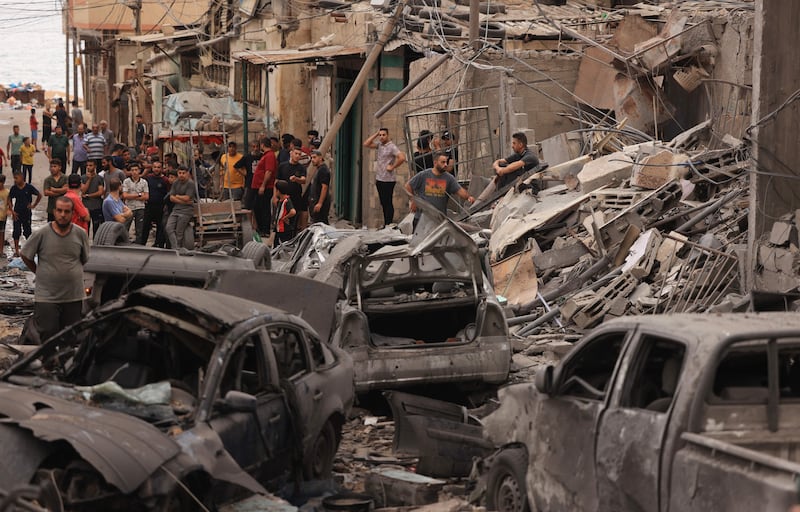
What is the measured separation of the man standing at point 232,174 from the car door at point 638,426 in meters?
16.6

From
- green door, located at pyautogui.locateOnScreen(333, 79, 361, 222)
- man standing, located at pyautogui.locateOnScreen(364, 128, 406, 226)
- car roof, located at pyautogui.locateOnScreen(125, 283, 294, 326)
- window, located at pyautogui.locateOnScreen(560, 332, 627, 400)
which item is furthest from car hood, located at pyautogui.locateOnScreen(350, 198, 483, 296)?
green door, located at pyautogui.locateOnScreen(333, 79, 361, 222)

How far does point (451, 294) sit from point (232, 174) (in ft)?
39.3

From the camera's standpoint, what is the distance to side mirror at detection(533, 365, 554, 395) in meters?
7.10

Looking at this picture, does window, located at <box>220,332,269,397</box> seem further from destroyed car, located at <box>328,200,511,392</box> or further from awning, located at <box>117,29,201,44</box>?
awning, located at <box>117,29,201,44</box>

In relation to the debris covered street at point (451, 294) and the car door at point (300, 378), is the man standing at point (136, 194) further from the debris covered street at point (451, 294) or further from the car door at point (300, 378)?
the car door at point (300, 378)

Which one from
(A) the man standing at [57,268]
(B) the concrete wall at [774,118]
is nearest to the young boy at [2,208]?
(A) the man standing at [57,268]

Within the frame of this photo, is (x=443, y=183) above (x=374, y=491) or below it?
above

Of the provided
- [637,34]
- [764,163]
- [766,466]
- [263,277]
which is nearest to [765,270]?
[764,163]

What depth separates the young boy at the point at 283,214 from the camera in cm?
1961

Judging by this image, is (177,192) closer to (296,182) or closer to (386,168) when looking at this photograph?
(296,182)

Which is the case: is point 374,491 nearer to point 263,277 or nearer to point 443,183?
point 263,277

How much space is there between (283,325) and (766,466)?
3643mm

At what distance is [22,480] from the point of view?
20.5 feet

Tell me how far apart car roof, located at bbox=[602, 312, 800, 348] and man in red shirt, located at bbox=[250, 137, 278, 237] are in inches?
599
